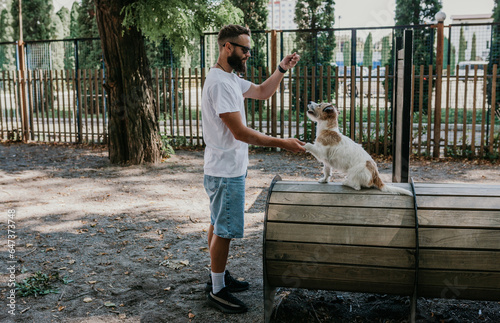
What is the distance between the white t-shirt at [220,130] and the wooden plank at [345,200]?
411mm

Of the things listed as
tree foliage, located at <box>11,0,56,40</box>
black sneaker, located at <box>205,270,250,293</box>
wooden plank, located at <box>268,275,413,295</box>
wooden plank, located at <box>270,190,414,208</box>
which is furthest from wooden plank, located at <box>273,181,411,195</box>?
tree foliage, located at <box>11,0,56,40</box>

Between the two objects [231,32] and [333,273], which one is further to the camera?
[231,32]

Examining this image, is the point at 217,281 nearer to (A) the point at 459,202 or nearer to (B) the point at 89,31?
(A) the point at 459,202

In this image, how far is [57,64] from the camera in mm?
29453

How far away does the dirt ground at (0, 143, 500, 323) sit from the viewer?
3594 millimetres

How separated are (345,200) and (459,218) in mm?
747

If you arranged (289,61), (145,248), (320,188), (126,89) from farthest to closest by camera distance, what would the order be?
(126,89)
(145,248)
(289,61)
(320,188)

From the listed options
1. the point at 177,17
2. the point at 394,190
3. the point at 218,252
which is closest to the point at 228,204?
the point at 218,252

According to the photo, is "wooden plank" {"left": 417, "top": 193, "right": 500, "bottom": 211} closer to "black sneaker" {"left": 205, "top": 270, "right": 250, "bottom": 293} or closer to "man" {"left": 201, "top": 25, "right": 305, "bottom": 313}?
"man" {"left": 201, "top": 25, "right": 305, "bottom": 313}

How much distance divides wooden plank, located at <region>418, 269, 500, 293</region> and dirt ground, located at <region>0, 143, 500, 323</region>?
1.93ft

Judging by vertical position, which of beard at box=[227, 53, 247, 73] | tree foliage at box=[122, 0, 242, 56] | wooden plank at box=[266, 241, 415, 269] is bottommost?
wooden plank at box=[266, 241, 415, 269]

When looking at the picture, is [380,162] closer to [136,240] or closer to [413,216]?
[136,240]

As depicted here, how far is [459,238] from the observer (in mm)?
2939

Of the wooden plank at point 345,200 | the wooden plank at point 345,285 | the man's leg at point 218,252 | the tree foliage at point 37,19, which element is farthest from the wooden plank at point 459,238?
the tree foliage at point 37,19
